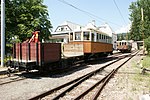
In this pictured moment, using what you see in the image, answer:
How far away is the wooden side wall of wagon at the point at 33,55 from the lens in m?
11.2

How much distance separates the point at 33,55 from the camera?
11.4 m

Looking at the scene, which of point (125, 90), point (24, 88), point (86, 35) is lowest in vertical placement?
point (125, 90)

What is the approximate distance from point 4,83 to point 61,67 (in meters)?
4.69

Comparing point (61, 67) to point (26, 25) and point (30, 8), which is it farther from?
point (30, 8)

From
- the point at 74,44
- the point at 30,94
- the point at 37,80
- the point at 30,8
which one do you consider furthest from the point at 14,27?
the point at 30,94

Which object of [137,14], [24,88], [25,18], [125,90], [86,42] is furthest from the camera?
[137,14]

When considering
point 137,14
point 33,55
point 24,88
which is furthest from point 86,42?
point 137,14

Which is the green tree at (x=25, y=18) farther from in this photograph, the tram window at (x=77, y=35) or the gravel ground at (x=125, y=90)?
the gravel ground at (x=125, y=90)

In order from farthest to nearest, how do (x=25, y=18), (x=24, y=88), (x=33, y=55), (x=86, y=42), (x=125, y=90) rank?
(x=25, y=18)
(x=86, y=42)
(x=33, y=55)
(x=125, y=90)
(x=24, y=88)

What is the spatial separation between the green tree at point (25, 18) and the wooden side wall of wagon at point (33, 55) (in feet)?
40.2

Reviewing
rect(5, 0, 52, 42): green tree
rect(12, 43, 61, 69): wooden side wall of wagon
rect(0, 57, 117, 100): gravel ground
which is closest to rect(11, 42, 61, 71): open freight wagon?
rect(12, 43, 61, 69): wooden side wall of wagon

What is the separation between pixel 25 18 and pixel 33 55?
14.5 m

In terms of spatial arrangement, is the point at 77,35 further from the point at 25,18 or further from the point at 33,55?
the point at 25,18

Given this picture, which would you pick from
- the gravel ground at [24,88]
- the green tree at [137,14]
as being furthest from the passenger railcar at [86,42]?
the green tree at [137,14]
